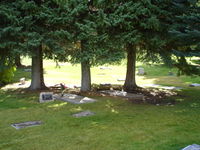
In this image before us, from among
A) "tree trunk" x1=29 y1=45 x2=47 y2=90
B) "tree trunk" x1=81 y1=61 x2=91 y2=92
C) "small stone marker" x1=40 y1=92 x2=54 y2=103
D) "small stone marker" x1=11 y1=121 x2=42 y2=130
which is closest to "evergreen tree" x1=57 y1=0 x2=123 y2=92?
"tree trunk" x1=81 y1=61 x2=91 y2=92

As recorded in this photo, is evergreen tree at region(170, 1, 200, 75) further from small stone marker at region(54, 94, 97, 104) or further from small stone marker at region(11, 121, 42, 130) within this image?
small stone marker at region(11, 121, 42, 130)

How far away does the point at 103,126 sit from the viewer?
6.06 m

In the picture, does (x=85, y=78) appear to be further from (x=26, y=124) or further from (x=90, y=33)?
(x=26, y=124)

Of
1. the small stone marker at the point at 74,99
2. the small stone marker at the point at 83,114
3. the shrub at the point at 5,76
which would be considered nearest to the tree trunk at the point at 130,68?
the small stone marker at the point at 74,99

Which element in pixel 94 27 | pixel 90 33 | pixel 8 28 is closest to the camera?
pixel 8 28

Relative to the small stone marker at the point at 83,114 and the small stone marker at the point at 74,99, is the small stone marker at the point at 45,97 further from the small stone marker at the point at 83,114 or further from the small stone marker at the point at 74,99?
the small stone marker at the point at 83,114

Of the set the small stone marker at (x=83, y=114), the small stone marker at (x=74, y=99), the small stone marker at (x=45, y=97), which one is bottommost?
the small stone marker at (x=83, y=114)

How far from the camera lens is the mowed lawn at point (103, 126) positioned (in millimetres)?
4848

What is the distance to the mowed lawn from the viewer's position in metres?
4.85

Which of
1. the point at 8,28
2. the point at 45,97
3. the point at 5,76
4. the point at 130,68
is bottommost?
the point at 45,97

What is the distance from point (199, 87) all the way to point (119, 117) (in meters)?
8.25

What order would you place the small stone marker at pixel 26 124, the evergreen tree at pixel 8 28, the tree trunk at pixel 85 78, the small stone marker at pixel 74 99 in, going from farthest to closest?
the tree trunk at pixel 85 78
the small stone marker at pixel 74 99
the evergreen tree at pixel 8 28
the small stone marker at pixel 26 124

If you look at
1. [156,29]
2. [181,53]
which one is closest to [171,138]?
Result: [181,53]

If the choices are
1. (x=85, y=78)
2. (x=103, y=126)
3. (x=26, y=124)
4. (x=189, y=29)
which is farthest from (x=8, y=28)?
(x=189, y=29)
